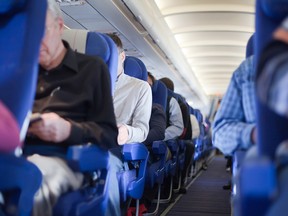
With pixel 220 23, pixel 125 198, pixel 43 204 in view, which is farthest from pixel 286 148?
pixel 220 23

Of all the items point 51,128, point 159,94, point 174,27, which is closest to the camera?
point 51,128

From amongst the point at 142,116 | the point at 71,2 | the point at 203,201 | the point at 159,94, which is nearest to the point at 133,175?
the point at 142,116

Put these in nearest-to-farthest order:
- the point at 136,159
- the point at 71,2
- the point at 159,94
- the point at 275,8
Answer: the point at 275,8, the point at 136,159, the point at 159,94, the point at 71,2

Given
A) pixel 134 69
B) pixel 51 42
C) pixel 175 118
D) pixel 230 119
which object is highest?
pixel 134 69

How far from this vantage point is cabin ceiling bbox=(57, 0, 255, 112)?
726cm

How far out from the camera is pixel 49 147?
190 cm

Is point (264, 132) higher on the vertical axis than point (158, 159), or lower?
higher

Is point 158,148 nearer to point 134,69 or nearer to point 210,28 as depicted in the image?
point 134,69

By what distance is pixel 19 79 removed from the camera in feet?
5.23

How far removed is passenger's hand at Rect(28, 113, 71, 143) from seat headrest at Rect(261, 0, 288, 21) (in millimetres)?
959

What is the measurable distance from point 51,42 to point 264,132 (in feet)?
3.61

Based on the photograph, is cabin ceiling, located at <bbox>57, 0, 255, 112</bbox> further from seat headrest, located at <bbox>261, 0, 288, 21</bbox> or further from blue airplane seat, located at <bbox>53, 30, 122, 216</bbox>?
seat headrest, located at <bbox>261, 0, 288, 21</bbox>

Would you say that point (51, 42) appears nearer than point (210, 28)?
Yes

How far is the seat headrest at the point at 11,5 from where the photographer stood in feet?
5.40
